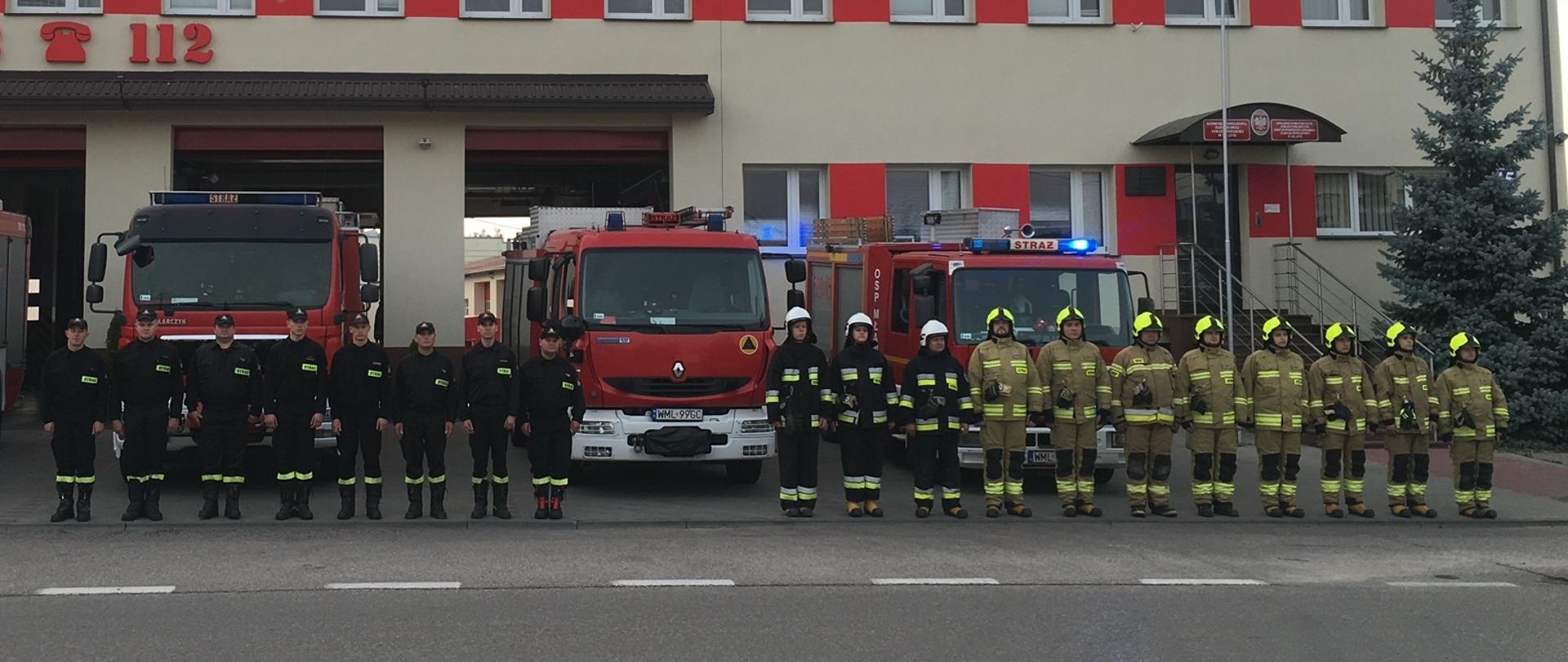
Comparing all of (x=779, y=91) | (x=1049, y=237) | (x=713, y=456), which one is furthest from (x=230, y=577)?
(x=779, y=91)

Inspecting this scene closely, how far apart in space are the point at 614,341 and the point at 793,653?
613 cm

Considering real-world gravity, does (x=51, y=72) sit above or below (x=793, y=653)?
above

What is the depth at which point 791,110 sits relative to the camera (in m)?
20.5

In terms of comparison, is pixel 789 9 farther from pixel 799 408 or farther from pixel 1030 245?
pixel 799 408

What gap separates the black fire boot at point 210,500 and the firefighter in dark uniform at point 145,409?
37 cm

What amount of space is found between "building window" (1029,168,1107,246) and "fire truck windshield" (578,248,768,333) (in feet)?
29.9

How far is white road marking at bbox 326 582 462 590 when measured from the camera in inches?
334

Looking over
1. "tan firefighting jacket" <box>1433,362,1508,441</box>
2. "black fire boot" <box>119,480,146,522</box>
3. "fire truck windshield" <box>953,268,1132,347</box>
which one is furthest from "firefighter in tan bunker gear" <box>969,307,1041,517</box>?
"black fire boot" <box>119,480,146,522</box>

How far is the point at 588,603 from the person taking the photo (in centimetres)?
802

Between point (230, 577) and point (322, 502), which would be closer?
point (230, 577)

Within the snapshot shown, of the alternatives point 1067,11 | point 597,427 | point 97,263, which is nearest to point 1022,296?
point 597,427

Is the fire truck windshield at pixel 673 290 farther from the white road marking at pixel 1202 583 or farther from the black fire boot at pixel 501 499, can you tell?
the white road marking at pixel 1202 583

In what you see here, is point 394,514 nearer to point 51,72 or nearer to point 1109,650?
point 1109,650

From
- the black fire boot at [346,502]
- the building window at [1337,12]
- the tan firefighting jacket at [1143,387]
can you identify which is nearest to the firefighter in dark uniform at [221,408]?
the black fire boot at [346,502]
